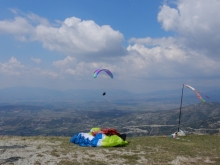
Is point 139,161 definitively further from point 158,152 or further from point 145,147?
point 145,147

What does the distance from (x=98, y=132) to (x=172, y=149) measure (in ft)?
25.1

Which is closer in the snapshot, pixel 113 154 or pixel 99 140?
pixel 113 154

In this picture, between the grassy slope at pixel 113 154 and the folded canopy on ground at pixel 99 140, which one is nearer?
the grassy slope at pixel 113 154

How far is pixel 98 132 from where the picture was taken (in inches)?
998

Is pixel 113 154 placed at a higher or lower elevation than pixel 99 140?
lower

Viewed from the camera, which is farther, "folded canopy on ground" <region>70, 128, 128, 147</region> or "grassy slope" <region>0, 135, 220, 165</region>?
"folded canopy on ground" <region>70, 128, 128, 147</region>

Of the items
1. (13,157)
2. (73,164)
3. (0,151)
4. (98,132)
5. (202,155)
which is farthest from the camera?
(98,132)

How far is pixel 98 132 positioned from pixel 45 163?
900 centimetres

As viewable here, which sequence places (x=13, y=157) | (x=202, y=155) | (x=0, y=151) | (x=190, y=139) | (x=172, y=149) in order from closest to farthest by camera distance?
(x=13, y=157) → (x=0, y=151) → (x=202, y=155) → (x=172, y=149) → (x=190, y=139)

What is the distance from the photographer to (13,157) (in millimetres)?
18203

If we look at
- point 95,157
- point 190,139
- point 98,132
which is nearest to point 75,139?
point 98,132

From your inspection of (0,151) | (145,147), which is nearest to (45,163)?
(0,151)

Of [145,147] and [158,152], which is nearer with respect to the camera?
[158,152]

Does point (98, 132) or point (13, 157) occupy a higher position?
point (98, 132)
